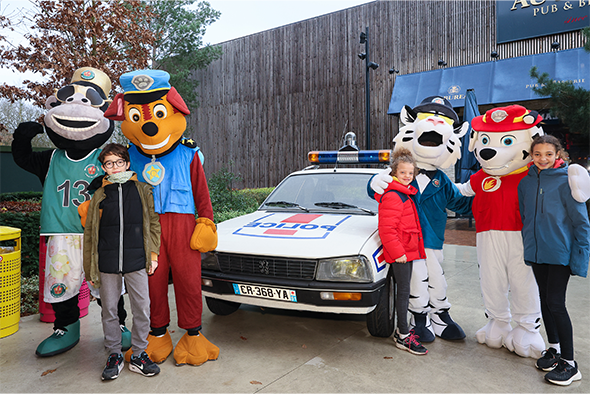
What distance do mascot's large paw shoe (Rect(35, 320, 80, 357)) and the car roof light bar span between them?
3.19 meters

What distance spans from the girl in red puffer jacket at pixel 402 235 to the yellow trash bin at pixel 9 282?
354 centimetres

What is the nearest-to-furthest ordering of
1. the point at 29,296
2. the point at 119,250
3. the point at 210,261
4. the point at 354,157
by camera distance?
the point at 119,250, the point at 210,261, the point at 29,296, the point at 354,157

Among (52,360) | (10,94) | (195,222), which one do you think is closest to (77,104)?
(195,222)

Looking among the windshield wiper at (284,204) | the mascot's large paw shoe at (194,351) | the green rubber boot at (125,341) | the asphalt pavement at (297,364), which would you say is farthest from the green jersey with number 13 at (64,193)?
the windshield wiper at (284,204)

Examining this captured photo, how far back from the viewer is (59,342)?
3611 millimetres

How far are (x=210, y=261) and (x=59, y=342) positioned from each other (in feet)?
4.82

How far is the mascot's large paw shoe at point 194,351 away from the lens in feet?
11.1

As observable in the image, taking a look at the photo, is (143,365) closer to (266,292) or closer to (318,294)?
(266,292)

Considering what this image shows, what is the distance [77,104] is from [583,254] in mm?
4378

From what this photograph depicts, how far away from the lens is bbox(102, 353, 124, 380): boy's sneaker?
314 centimetres

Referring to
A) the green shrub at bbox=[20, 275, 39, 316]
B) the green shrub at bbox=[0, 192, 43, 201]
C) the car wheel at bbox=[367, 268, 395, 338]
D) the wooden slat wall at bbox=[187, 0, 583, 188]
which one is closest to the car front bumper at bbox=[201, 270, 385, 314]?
the car wheel at bbox=[367, 268, 395, 338]

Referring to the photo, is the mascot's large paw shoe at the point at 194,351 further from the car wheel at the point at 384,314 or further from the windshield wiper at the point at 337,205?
the windshield wiper at the point at 337,205

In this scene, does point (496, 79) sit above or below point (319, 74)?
below

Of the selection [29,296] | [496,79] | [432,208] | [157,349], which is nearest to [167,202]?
[157,349]
